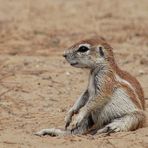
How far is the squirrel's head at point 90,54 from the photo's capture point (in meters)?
8.06

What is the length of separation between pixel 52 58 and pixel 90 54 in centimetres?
365

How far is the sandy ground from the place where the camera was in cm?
758

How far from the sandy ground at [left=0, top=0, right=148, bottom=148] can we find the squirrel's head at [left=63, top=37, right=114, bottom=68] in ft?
2.86

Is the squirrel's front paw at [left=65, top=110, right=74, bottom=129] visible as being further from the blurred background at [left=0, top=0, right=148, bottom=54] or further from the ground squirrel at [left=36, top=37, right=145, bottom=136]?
the blurred background at [left=0, top=0, right=148, bottom=54]

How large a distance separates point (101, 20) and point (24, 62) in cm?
394

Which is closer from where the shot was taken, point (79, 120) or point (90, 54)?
point (79, 120)

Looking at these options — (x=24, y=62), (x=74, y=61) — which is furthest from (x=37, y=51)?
(x=74, y=61)

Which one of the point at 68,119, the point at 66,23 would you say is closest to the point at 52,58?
the point at 66,23

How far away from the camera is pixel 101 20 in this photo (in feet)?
48.9

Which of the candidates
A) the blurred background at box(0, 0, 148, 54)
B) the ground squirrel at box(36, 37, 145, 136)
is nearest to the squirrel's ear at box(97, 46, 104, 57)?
the ground squirrel at box(36, 37, 145, 136)

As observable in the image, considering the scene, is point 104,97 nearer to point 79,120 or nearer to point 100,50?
point 79,120

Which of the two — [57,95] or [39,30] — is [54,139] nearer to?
[57,95]

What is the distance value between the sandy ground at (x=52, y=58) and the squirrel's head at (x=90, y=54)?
870mm

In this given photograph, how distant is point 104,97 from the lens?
26.0ft
